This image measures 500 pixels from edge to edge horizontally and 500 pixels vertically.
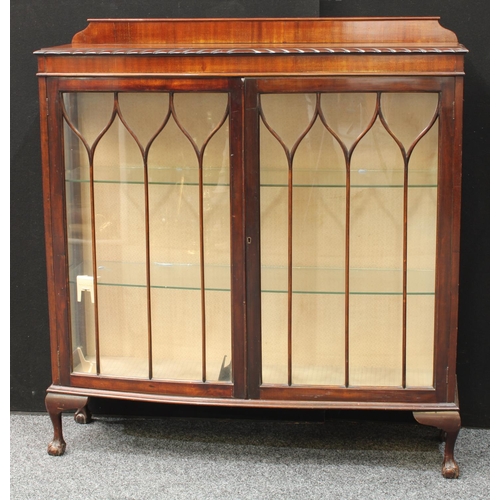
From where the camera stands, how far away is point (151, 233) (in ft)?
7.48

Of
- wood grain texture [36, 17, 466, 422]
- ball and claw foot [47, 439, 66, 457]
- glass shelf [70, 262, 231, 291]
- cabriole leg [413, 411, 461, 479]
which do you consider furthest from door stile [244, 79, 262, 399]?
ball and claw foot [47, 439, 66, 457]

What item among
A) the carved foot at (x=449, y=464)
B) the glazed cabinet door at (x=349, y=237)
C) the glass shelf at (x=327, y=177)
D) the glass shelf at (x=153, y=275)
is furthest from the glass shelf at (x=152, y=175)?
the carved foot at (x=449, y=464)

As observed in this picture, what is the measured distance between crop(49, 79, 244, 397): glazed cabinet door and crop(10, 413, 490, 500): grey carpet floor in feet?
0.78

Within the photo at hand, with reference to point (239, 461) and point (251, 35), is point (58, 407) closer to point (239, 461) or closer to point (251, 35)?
point (239, 461)

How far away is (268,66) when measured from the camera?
2090mm

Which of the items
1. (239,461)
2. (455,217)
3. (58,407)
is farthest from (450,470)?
(58,407)

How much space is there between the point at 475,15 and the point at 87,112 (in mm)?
1132

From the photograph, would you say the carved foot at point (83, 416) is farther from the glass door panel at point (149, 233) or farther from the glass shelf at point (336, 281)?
the glass shelf at point (336, 281)

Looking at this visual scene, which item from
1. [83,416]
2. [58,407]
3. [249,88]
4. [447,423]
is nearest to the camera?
[249,88]

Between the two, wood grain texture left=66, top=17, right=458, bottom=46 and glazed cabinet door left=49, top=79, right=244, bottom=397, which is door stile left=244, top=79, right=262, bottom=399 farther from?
wood grain texture left=66, top=17, right=458, bottom=46

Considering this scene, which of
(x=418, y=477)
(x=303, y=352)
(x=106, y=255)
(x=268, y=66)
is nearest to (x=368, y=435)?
(x=418, y=477)

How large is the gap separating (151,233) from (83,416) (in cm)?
71

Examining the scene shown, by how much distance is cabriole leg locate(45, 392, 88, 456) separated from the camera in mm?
2336

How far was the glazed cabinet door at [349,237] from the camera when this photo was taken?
2.12 m
